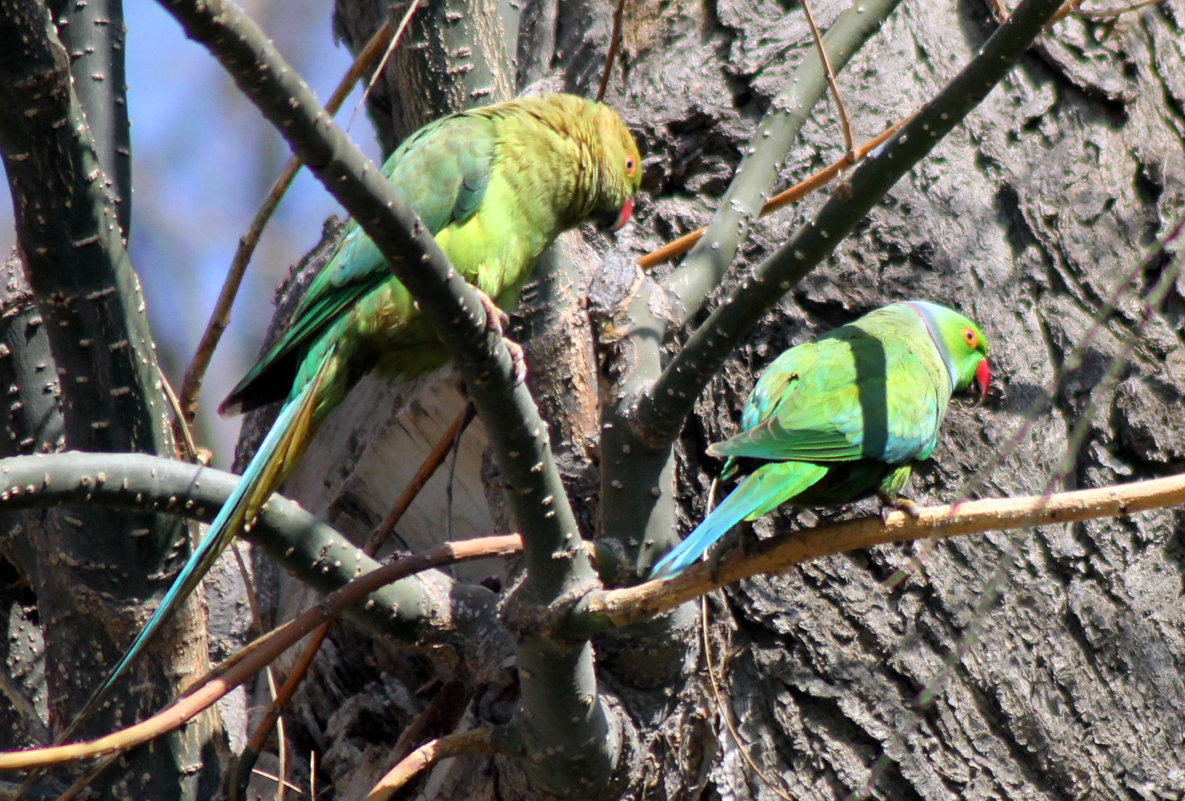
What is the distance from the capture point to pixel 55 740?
2.38 metres

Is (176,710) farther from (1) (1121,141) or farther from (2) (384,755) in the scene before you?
(1) (1121,141)

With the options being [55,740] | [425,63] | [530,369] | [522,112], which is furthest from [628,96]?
[55,740]

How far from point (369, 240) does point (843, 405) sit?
120 cm

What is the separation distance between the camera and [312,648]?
260cm

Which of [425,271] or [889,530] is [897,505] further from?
[425,271]

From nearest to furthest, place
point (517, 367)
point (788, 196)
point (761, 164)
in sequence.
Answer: point (517, 367)
point (761, 164)
point (788, 196)

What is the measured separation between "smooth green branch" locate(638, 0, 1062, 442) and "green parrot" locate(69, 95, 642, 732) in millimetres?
884

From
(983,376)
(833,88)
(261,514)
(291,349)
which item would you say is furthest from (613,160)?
(261,514)

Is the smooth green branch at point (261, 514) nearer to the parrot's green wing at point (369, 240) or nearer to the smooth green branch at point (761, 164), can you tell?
the parrot's green wing at point (369, 240)

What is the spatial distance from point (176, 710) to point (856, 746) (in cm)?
150

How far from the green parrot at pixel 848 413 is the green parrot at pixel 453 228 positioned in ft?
2.53

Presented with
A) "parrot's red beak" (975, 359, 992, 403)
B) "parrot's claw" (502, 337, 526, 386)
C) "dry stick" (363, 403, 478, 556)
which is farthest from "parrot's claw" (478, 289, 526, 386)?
"parrot's red beak" (975, 359, 992, 403)

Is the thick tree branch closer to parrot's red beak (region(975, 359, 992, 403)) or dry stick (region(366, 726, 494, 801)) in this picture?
dry stick (region(366, 726, 494, 801))

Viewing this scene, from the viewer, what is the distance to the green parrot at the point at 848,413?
2236 millimetres
